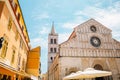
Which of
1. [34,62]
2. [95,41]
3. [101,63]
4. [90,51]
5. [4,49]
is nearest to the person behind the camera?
[4,49]

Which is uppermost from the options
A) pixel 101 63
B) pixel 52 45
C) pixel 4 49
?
pixel 52 45

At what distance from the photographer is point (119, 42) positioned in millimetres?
23812

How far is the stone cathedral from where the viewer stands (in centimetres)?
2029

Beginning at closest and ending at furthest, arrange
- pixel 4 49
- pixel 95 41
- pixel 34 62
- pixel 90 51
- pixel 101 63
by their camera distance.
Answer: pixel 4 49
pixel 34 62
pixel 101 63
pixel 90 51
pixel 95 41

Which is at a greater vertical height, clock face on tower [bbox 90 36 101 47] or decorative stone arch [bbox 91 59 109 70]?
clock face on tower [bbox 90 36 101 47]

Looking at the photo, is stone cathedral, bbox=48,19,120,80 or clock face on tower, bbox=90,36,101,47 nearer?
stone cathedral, bbox=48,19,120,80

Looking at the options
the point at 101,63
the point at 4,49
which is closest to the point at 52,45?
the point at 101,63

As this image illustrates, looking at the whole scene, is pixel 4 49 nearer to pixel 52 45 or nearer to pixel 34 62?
pixel 34 62

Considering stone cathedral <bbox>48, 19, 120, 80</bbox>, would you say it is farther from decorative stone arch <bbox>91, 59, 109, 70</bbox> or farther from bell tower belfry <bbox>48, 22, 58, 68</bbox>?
bell tower belfry <bbox>48, 22, 58, 68</bbox>

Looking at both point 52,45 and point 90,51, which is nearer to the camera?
point 90,51

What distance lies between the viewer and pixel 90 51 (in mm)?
21859

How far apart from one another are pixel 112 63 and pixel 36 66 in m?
14.2

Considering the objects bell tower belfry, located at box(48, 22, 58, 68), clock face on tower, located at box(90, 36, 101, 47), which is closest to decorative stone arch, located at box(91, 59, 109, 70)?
clock face on tower, located at box(90, 36, 101, 47)

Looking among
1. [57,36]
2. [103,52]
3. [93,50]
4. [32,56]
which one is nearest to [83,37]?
[93,50]
